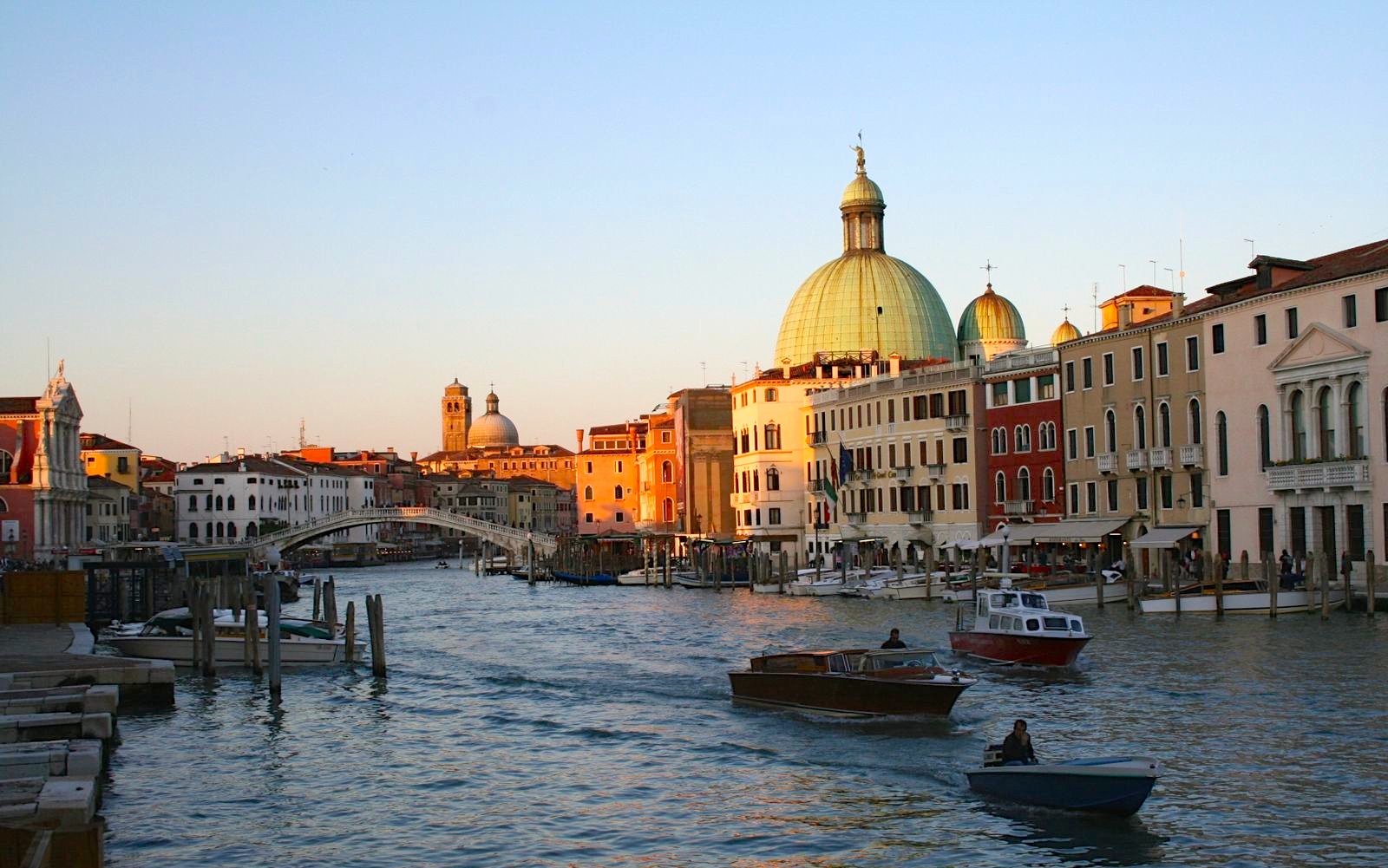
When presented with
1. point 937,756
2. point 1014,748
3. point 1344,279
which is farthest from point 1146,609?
point 1014,748

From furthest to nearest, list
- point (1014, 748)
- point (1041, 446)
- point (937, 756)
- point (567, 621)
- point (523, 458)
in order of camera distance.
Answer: point (523, 458), point (1041, 446), point (567, 621), point (937, 756), point (1014, 748)

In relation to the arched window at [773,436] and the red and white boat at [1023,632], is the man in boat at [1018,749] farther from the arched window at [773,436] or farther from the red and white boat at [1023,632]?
the arched window at [773,436]

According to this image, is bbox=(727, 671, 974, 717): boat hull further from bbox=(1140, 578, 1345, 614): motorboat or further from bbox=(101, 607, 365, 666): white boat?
bbox=(1140, 578, 1345, 614): motorboat

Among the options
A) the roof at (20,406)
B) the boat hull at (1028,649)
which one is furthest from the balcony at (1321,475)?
the roof at (20,406)

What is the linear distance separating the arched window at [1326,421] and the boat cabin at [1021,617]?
12902mm

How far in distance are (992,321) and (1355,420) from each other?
46400 mm

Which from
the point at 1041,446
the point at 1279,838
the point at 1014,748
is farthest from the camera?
the point at 1041,446

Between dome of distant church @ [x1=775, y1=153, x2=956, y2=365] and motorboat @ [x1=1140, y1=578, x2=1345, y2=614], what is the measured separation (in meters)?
42.8

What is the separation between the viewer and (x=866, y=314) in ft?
266

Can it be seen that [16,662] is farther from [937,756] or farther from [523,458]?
[523,458]

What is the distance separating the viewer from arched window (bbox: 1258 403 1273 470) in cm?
4038

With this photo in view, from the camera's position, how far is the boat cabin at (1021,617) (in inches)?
1092

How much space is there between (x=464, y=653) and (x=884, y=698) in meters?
15.5

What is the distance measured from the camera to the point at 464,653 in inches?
1404
